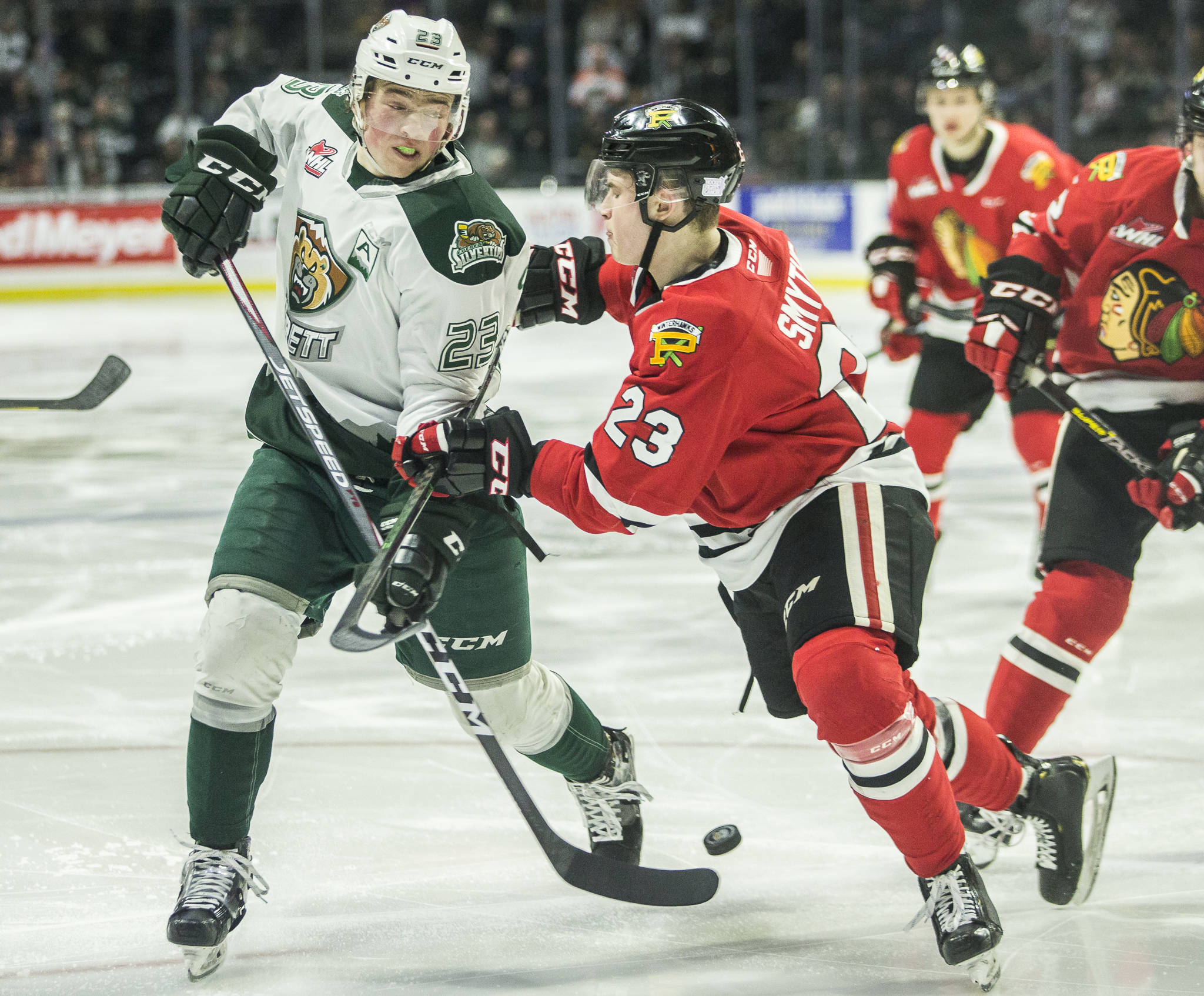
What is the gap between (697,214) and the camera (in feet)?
6.27

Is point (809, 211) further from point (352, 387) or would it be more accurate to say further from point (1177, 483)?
point (352, 387)

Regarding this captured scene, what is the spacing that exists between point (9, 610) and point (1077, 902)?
255 cm

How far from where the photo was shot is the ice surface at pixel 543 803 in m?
Result: 2.04

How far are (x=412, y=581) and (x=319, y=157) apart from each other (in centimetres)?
63

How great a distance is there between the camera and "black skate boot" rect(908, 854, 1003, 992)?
6.23ft

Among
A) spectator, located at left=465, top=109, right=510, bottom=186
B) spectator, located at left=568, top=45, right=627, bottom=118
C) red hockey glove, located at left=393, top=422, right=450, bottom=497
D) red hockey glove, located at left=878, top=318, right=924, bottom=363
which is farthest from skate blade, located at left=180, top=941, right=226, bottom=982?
spectator, located at left=568, top=45, right=627, bottom=118

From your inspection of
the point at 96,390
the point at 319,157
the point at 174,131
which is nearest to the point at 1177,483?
the point at 319,157

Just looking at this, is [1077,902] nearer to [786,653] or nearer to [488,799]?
[786,653]

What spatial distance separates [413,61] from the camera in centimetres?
201

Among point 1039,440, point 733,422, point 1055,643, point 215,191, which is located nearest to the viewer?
point 733,422

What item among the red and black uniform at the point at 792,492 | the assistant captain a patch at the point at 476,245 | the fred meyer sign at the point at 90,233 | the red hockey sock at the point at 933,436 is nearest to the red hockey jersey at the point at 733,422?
the red and black uniform at the point at 792,492

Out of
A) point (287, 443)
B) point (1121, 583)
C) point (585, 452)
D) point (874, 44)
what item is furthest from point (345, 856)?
point (874, 44)

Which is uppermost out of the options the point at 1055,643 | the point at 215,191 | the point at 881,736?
the point at 215,191

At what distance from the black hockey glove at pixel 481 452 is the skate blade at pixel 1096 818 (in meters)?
0.98
